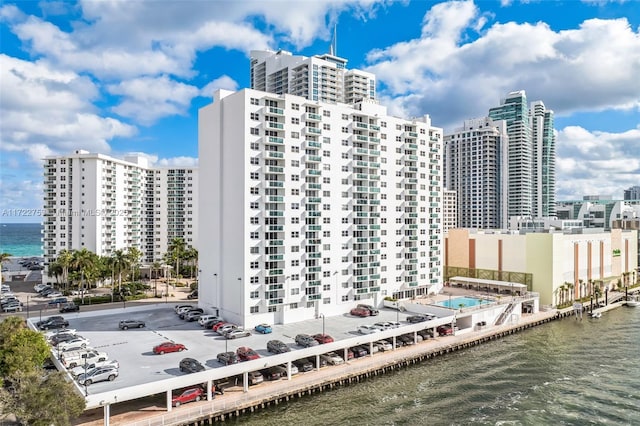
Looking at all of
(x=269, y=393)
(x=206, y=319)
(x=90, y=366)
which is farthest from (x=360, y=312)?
(x=90, y=366)

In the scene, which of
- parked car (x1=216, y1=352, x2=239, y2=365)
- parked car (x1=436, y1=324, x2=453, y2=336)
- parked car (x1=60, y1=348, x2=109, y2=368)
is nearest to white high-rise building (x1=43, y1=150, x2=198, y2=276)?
parked car (x1=60, y1=348, x2=109, y2=368)

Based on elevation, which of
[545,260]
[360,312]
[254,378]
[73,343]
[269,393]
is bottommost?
[269,393]

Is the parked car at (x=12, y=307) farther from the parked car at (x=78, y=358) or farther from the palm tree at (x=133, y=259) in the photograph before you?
the parked car at (x=78, y=358)

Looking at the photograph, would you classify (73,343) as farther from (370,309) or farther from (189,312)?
(370,309)

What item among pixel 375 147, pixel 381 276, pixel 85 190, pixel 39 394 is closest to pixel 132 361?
pixel 39 394

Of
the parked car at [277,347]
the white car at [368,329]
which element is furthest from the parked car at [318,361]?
the white car at [368,329]

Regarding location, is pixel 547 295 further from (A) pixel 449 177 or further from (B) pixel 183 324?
(A) pixel 449 177
